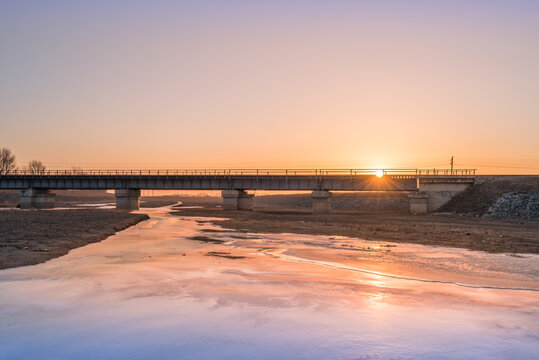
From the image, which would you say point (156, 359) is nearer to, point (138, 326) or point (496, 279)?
point (138, 326)

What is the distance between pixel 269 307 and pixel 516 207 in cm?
5176

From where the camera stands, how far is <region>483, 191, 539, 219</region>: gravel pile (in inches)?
2015

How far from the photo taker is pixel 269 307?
467 inches

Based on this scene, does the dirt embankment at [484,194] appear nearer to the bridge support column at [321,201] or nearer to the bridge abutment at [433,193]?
the bridge abutment at [433,193]

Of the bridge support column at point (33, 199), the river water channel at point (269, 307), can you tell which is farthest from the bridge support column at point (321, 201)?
the bridge support column at point (33, 199)

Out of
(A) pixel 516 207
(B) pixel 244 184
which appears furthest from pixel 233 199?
(A) pixel 516 207

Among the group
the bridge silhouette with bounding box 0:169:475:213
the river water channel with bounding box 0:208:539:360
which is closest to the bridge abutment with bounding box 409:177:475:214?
the bridge silhouette with bounding box 0:169:475:213

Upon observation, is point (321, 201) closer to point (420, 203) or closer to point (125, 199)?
point (420, 203)

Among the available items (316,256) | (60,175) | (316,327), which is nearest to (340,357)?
(316,327)

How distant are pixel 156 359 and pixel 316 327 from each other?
3.83 m

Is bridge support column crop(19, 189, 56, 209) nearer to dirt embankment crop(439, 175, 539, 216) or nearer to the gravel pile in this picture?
dirt embankment crop(439, 175, 539, 216)

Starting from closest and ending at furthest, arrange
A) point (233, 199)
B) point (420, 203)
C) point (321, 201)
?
point (420, 203)
point (321, 201)
point (233, 199)

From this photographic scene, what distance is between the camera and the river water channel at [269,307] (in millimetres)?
8672

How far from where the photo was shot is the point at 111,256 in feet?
67.7
